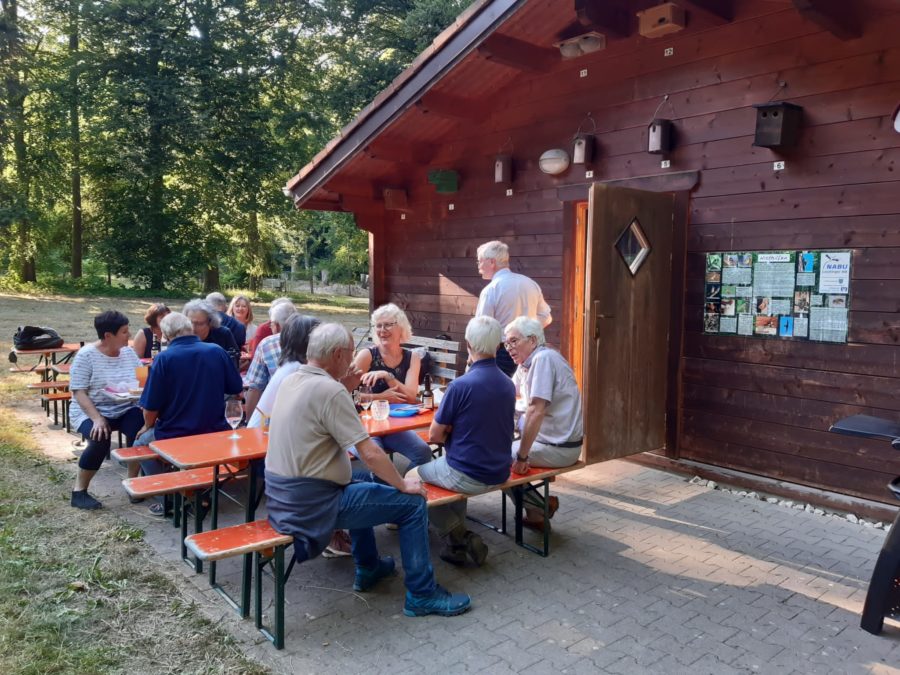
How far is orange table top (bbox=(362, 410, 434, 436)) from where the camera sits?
377cm

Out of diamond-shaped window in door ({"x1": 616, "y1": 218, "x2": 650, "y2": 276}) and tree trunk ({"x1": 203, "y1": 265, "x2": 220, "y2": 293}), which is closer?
diamond-shaped window in door ({"x1": 616, "y1": 218, "x2": 650, "y2": 276})

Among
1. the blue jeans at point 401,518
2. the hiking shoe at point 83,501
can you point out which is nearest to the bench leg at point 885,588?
the blue jeans at point 401,518

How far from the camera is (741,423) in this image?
5.02 metres

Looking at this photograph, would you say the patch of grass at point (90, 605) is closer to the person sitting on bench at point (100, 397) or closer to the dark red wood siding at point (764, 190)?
the person sitting on bench at point (100, 397)

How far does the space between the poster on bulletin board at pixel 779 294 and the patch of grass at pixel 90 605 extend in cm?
401

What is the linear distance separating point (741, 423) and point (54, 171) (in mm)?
21555

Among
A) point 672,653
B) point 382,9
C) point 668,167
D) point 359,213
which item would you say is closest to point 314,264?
point 382,9

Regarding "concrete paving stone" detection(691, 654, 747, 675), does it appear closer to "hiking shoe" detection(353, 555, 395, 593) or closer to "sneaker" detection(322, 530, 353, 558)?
"hiking shoe" detection(353, 555, 395, 593)

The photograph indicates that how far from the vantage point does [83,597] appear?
10.8 feet

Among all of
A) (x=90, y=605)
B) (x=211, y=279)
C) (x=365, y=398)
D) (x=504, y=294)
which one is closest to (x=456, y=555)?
(x=365, y=398)

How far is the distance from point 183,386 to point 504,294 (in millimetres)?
2376

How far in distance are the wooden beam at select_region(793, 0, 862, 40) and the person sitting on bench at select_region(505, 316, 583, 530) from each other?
8.15 ft

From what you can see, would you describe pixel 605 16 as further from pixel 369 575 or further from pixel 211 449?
pixel 369 575

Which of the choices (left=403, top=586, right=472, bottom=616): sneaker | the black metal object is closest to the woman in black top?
(left=403, top=586, right=472, bottom=616): sneaker
